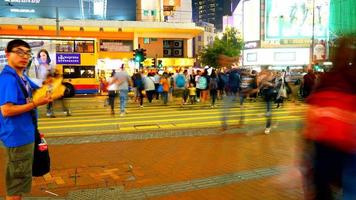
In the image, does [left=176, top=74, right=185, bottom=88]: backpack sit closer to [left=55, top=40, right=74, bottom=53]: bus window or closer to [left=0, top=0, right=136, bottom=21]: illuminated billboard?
[left=55, top=40, right=74, bottom=53]: bus window

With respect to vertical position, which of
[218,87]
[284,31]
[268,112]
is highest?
[284,31]

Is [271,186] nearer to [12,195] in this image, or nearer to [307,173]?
[307,173]

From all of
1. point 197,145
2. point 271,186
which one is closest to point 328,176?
point 271,186

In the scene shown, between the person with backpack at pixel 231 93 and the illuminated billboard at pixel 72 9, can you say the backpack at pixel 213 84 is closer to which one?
the person with backpack at pixel 231 93

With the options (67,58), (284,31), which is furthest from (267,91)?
(284,31)

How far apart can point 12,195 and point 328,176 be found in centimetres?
274

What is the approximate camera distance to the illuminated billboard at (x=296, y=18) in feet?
173

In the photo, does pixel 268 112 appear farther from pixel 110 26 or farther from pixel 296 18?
pixel 296 18

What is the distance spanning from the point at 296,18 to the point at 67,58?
3621 cm

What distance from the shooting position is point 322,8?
5259cm

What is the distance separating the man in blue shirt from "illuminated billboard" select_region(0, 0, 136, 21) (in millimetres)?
38530

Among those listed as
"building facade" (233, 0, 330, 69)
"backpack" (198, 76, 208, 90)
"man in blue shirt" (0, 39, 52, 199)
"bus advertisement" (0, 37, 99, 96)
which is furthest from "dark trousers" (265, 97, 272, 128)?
"building facade" (233, 0, 330, 69)

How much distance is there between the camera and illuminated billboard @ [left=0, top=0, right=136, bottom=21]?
40156 mm

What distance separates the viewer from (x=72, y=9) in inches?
1651
